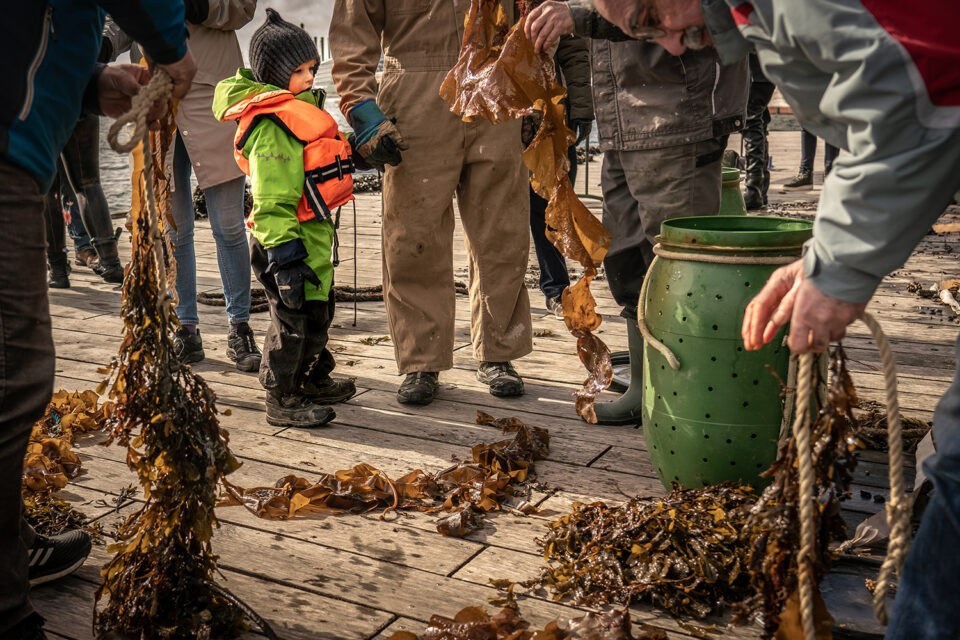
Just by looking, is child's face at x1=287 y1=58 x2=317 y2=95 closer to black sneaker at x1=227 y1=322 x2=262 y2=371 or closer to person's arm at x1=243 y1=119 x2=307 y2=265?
A: person's arm at x1=243 y1=119 x2=307 y2=265

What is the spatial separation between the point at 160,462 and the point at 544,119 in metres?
1.81

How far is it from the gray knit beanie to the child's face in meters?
0.01

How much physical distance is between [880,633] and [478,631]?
3.08 feet

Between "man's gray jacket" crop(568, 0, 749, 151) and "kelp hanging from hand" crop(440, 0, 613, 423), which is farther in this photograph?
"kelp hanging from hand" crop(440, 0, 613, 423)

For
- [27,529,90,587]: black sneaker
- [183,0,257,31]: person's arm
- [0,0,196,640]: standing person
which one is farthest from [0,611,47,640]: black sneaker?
[183,0,257,31]: person's arm

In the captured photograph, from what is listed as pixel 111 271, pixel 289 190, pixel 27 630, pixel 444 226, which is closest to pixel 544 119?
pixel 444 226

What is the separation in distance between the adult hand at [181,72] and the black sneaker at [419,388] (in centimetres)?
202

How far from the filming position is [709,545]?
2.42 m

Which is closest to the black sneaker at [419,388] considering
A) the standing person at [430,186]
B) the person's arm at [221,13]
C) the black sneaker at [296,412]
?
the standing person at [430,186]

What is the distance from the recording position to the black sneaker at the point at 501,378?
13.2 feet

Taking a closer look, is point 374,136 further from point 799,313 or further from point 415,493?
point 799,313

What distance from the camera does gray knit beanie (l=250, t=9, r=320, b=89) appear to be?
362 cm

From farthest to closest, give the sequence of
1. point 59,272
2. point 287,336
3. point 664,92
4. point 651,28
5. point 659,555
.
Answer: point 59,272 → point 287,336 → point 664,92 → point 659,555 → point 651,28

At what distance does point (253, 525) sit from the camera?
2.86 meters
